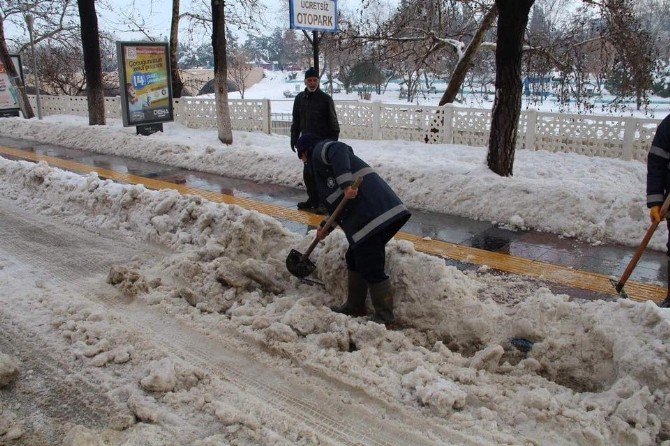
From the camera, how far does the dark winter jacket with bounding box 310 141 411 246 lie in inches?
154

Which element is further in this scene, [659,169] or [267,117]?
[267,117]

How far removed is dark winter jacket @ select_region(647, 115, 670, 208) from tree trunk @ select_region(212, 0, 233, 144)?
1113 centimetres

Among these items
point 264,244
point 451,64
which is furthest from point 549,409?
point 451,64

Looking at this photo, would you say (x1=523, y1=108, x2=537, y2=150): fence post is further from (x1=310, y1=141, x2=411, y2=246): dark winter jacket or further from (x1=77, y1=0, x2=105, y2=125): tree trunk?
(x1=77, y1=0, x2=105, y2=125): tree trunk

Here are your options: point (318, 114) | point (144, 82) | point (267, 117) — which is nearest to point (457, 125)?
point (267, 117)

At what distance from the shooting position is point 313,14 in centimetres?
963

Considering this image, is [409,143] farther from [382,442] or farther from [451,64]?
[382,442]

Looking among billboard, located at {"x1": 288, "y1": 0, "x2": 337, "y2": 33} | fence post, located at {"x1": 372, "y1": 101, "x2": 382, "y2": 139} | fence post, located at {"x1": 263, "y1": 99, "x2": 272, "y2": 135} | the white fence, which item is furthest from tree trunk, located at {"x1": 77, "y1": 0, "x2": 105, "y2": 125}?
billboard, located at {"x1": 288, "y1": 0, "x2": 337, "y2": 33}

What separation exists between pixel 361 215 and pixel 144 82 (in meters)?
12.3

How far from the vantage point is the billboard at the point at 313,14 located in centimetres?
928

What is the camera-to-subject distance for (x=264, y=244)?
5.37 m

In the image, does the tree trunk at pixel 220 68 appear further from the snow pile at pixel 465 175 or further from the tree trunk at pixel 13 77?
the tree trunk at pixel 13 77

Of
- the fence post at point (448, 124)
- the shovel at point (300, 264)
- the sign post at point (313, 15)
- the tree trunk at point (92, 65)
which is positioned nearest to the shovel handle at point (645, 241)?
the shovel at point (300, 264)

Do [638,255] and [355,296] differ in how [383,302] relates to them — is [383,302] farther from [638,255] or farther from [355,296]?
[638,255]
